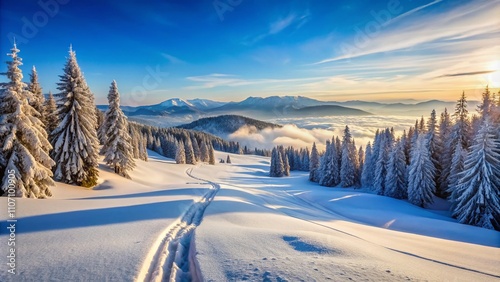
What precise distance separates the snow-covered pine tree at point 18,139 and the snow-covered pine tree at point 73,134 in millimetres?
7094

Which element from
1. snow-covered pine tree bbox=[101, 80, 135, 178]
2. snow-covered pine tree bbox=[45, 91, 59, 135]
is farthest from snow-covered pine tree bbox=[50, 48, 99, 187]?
snow-covered pine tree bbox=[101, 80, 135, 178]

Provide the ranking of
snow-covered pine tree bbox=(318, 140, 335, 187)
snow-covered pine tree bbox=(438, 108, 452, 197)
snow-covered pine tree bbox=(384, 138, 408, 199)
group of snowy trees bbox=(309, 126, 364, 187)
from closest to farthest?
snow-covered pine tree bbox=(438, 108, 452, 197)
snow-covered pine tree bbox=(384, 138, 408, 199)
group of snowy trees bbox=(309, 126, 364, 187)
snow-covered pine tree bbox=(318, 140, 335, 187)

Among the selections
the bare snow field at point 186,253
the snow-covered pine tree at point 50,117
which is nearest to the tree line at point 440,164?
the bare snow field at point 186,253

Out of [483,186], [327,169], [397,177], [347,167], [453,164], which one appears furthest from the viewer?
[327,169]

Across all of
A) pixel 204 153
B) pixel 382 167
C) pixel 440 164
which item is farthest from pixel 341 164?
pixel 204 153

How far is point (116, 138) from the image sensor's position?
3130 cm

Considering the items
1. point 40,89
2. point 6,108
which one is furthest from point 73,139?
point 40,89

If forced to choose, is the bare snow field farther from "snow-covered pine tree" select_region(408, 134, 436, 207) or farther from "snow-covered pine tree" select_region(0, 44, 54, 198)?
"snow-covered pine tree" select_region(408, 134, 436, 207)

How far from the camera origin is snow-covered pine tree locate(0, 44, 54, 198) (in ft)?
49.9

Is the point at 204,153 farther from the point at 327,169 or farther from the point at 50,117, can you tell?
the point at 50,117

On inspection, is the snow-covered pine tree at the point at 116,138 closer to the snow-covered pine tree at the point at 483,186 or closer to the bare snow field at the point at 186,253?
the bare snow field at the point at 186,253

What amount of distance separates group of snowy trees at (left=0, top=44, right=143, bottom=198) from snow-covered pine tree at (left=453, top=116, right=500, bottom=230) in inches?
1461

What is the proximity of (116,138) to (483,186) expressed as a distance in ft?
135

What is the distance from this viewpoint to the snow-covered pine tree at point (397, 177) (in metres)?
37.3
